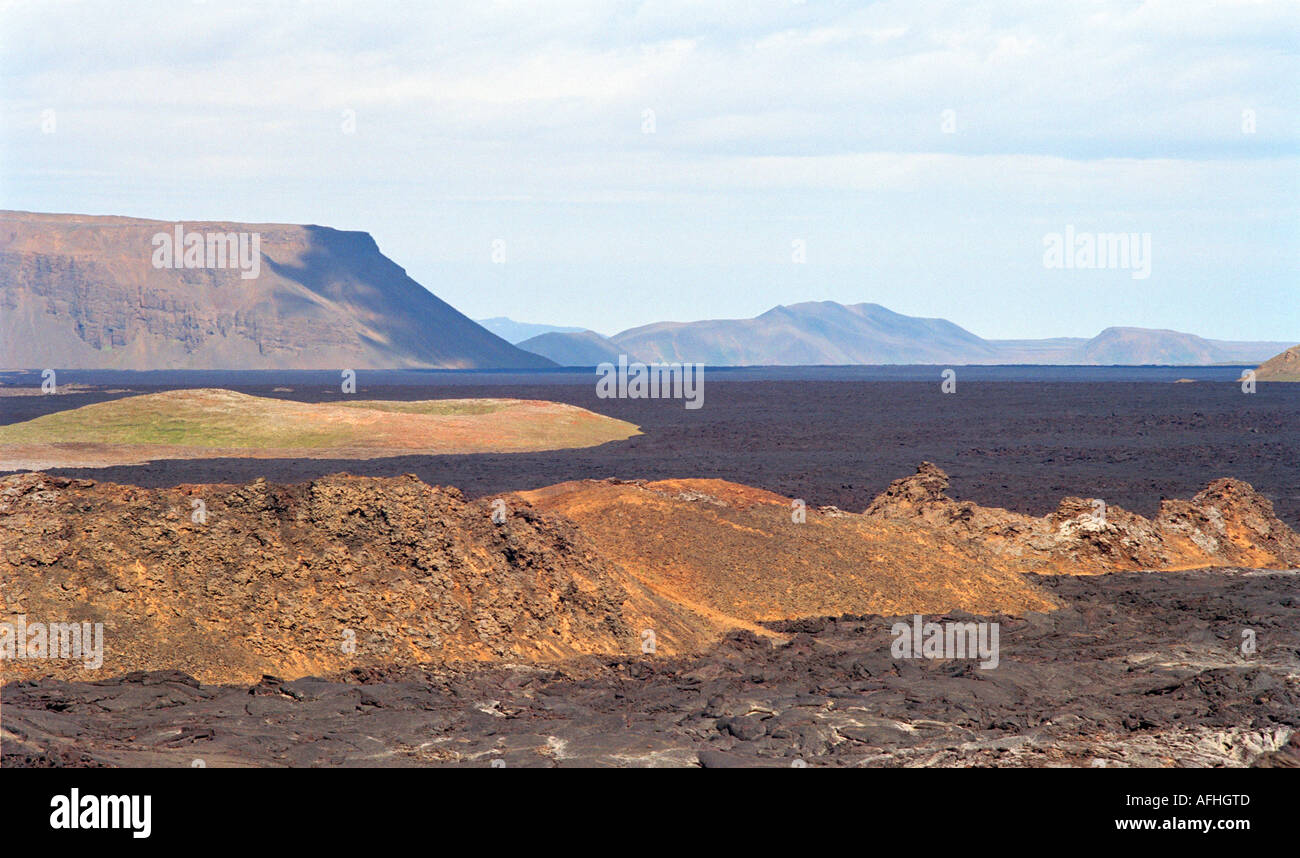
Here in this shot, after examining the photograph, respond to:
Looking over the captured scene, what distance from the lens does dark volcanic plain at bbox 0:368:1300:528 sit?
165 feet

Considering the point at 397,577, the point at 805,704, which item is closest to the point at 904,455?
the point at 397,577

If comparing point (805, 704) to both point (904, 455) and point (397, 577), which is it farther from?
point (904, 455)

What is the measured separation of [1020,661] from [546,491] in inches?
715

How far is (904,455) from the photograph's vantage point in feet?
220

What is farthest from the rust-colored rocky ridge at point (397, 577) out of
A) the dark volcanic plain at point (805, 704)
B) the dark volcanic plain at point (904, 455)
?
the dark volcanic plain at point (904, 455)

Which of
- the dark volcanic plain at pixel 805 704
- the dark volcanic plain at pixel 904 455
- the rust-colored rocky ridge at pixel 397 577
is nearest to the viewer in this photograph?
the dark volcanic plain at pixel 805 704

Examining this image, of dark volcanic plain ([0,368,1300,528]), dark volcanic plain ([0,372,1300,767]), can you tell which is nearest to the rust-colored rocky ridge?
dark volcanic plain ([0,372,1300,767])

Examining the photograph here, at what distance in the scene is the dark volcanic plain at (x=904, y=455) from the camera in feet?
165

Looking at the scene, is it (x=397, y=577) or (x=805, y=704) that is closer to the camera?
(x=805, y=704)

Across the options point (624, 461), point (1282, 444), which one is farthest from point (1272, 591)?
point (1282, 444)

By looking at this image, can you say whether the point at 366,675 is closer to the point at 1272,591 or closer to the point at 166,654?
the point at 166,654

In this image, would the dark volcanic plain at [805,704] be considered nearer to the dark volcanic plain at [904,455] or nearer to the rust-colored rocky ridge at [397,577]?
the rust-colored rocky ridge at [397,577]

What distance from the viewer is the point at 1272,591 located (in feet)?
91.6

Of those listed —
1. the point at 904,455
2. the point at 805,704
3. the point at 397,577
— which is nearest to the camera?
the point at 805,704
